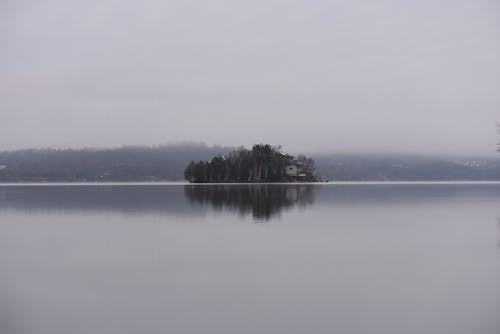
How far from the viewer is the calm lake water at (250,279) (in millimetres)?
7969

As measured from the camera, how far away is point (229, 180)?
4161 inches

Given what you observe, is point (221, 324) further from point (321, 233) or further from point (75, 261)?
point (321, 233)

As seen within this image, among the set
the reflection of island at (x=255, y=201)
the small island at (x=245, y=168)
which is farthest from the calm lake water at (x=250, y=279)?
the small island at (x=245, y=168)

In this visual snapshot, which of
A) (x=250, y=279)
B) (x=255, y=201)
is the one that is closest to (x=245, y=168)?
(x=255, y=201)

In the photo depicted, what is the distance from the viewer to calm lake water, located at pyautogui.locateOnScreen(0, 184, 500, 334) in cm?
797

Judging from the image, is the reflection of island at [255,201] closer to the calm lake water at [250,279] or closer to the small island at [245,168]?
the calm lake water at [250,279]

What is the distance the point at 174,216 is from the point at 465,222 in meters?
13.7

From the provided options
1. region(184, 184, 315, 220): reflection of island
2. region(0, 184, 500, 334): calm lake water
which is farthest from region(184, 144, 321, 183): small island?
region(0, 184, 500, 334): calm lake water

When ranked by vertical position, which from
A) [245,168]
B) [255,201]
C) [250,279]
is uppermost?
[245,168]

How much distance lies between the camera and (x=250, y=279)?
10805 millimetres

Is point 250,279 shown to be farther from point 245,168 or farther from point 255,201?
point 245,168

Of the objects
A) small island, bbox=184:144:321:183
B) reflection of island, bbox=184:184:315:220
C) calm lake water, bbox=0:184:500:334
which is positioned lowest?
calm lake water, bbox=0:184:500:334

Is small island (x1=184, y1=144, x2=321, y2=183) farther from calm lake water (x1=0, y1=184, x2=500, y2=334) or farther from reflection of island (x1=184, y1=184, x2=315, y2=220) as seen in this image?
calm lake water (x1=0, y1=184, x2=500, y2=334)

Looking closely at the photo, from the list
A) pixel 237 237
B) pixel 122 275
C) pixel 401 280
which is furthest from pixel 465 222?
pixel 122 275
